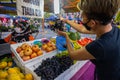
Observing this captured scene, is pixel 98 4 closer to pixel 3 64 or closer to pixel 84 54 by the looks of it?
pixel 84 54

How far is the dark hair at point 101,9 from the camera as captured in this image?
3.50 feet

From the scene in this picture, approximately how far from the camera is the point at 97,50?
109 centimetres

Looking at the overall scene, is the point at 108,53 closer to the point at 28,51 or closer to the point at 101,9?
the point at 101,9

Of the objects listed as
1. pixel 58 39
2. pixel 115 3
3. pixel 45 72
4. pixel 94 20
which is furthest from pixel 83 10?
pixel 58 39

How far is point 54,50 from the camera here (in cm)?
211

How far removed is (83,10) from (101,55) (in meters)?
0.33

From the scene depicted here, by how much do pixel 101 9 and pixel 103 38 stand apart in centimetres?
19

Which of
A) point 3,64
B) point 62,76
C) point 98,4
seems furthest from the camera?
point 3,64

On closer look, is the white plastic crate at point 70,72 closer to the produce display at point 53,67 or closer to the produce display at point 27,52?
the produce display at point 53,67

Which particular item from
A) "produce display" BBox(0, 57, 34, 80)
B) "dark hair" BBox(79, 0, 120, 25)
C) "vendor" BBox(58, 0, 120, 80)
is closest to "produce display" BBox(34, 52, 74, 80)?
"produce display" BBox(0, 57, 34, 80)

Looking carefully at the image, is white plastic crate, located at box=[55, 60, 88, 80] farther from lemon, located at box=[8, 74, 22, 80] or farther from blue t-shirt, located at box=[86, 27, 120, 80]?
blue t-shirt, located at box=[86, 27, 120, 80]

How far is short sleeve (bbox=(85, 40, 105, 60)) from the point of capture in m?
1.08

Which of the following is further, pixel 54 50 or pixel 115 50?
pixel 54 50

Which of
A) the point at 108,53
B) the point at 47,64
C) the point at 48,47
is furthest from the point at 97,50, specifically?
the point at 48,47
